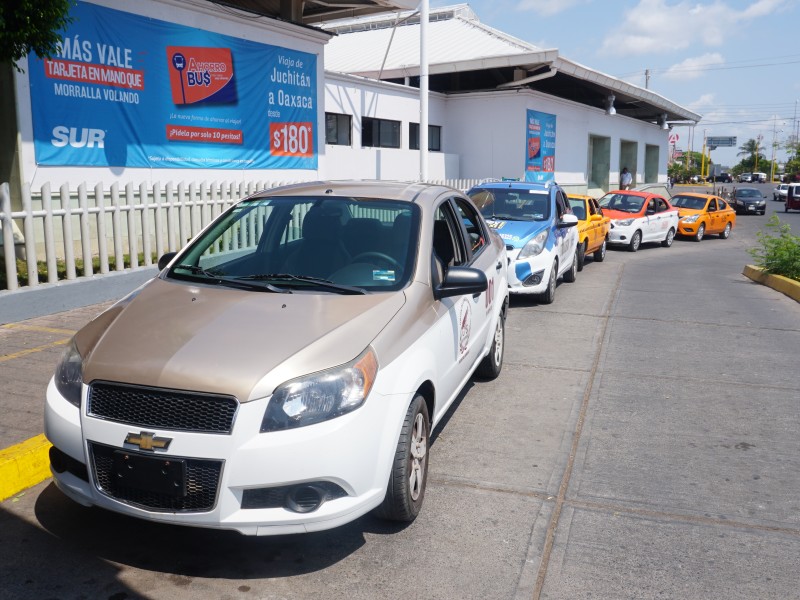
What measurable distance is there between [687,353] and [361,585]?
18.9 ft

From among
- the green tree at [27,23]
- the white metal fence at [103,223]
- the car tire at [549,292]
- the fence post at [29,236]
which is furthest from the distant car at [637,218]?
the green tree at [27,23]

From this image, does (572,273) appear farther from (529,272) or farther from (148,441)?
(148,441)

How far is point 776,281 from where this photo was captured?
44.7ft

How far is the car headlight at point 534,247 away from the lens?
1077cm

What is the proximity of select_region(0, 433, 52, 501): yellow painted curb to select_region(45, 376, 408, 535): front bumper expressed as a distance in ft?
3.05

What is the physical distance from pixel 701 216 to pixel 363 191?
2219 centimetres

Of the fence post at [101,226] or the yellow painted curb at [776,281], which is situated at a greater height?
the fence post at [101,226]

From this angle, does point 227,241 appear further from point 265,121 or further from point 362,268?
point 265,121

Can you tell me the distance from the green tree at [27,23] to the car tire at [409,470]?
5752mm

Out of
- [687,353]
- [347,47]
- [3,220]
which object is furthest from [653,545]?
[347,47]

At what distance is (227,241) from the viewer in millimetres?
5430

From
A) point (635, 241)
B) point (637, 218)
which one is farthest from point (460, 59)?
point (635, 241)

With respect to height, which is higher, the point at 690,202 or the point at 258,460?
the point at 690,202

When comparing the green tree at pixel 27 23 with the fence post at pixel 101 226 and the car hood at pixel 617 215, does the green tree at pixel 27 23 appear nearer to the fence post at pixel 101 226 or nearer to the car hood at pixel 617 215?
the fence post at pixel 101 226
